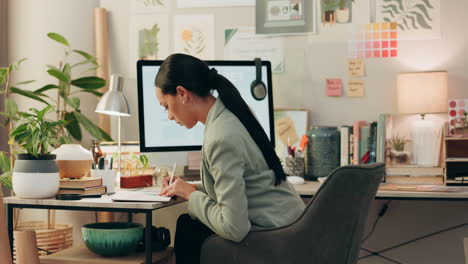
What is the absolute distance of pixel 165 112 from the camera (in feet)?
8.91

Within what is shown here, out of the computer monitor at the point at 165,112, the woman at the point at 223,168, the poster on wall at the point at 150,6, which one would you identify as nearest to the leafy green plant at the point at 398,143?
the computer monitor at the point at 165,112

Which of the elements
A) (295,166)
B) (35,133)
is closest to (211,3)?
(295,166)

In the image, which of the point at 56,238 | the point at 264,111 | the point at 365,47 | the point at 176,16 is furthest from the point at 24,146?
the point at 365,47

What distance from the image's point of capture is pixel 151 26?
3.29m

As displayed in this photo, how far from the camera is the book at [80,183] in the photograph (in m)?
2.24

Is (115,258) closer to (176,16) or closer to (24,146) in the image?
(24,146)

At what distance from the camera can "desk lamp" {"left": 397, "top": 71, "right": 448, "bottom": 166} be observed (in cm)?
279

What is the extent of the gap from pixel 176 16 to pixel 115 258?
1.47 meters

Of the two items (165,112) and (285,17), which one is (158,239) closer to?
(165,112)

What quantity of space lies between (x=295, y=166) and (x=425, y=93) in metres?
0.66

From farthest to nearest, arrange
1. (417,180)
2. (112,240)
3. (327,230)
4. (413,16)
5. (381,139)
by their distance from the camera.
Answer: (413,16) < (381,139) < (417,180) < (112,240) < (327,230)

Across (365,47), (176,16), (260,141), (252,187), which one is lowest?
(252,187)

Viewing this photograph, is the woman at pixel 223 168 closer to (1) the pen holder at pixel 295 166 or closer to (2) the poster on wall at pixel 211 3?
(1) the pen holder at pixel 295 166

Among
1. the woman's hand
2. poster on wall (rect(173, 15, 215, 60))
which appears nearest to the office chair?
the woman's hand
